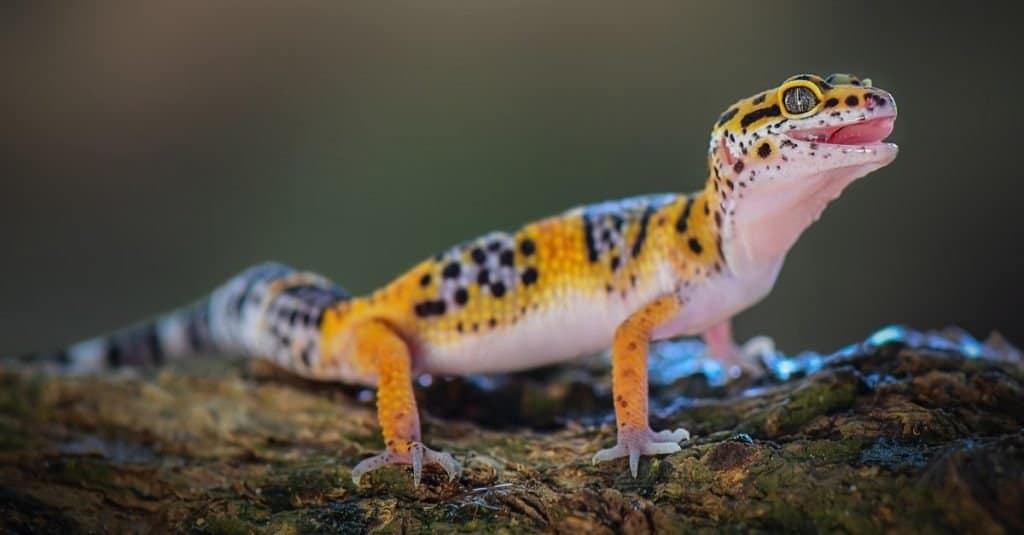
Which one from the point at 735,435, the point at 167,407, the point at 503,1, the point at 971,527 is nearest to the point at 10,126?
the point at 503,1

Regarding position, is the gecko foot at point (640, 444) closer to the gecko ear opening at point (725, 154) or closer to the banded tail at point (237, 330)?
the gecko ear opening at point (725, 154)

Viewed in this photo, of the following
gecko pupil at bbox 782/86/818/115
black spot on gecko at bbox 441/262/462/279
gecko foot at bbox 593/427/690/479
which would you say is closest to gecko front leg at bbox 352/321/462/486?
black spot on gecko at bbox 441/262/462/279

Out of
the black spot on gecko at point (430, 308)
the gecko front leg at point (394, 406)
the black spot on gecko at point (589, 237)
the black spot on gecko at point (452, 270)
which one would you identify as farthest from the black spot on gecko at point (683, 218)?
the gecko front leg at point (394, 406)

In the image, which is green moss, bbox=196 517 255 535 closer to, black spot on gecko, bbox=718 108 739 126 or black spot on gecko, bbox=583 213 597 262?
black spot on gecko, bbox=583 213 597 262

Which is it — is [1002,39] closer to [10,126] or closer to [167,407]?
[167,407]

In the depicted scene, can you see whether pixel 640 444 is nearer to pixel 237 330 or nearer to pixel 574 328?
pixel 574 328

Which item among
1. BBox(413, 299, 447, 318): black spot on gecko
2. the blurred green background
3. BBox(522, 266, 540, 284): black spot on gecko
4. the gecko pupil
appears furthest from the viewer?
the blurred green background
